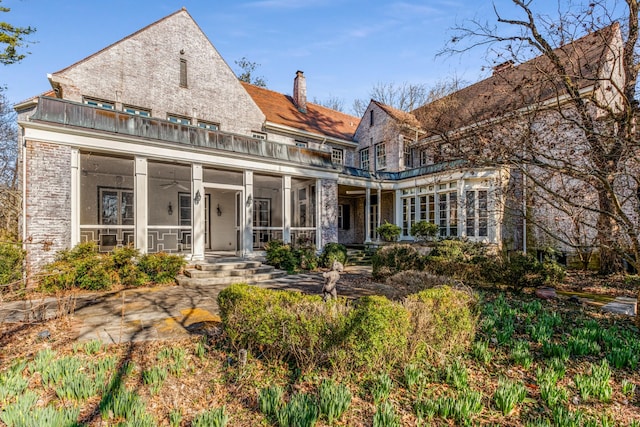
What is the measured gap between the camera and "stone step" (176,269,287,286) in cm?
843

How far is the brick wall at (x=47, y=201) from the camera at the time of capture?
24.6 ft

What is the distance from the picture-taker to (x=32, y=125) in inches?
298

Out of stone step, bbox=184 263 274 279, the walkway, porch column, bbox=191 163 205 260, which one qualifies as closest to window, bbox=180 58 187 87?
porch column, bbox=191 163 205 260

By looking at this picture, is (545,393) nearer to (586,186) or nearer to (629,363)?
(629,363)

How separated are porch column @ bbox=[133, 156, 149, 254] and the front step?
4.78 feet

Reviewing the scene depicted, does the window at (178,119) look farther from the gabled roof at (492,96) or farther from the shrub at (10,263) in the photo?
the gabled roof at (492,96)

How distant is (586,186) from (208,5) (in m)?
10.3

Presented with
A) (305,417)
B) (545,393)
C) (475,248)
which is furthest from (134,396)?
(475,248)

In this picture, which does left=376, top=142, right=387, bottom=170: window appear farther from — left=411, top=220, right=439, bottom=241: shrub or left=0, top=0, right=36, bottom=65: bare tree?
left=0, top=0, right=36, bottom=65: bare tree

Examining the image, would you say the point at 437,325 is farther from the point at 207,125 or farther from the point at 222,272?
the point at 207,125

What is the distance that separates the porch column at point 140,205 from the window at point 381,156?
1449cm

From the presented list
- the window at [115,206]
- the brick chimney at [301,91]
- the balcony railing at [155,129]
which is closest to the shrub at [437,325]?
the balcony railing at [155,129]

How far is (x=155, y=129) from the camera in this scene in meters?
9.38

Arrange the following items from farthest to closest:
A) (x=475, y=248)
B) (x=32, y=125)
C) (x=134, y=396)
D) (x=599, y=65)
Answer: (x=475, y=248), (x=32, y=125), (x=599, y=65), (x=134, y=396)
